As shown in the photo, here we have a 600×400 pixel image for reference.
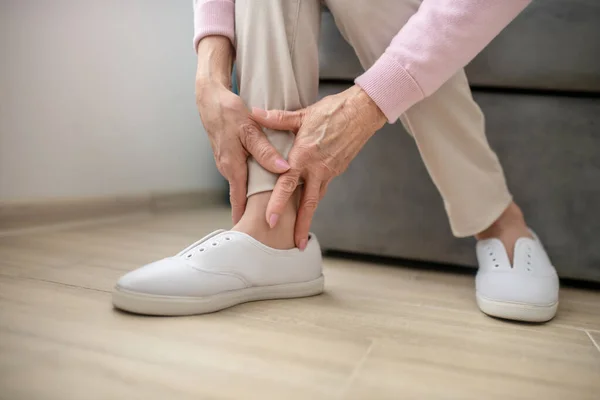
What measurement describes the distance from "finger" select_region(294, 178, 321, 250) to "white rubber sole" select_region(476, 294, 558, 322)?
26cm

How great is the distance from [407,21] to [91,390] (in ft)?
1.78

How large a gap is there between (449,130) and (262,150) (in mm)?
274

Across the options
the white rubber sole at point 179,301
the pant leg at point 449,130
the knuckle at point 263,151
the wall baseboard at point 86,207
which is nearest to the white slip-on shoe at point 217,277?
the white rubber sole at point 179,301

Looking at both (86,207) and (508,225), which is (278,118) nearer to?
(508,225)

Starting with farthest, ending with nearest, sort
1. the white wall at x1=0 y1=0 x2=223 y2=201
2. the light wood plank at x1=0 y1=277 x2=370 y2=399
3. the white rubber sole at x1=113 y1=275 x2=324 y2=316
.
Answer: the white wall at x1=0 y1=0 x2=223 y2=201 < the white rubber sole at x1=113 y1=275 x2=324 y2=316 < the light wood plank at x1=0 y1=277 x2=370 y2=399

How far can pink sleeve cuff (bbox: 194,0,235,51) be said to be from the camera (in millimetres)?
647

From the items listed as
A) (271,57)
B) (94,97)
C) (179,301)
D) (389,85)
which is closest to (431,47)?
(389,85)

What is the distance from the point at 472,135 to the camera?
2.26 feet

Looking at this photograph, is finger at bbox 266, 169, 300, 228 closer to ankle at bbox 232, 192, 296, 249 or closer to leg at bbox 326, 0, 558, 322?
ankle at bbox 232, 192, 296, 249

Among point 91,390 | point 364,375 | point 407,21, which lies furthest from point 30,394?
point 407,21

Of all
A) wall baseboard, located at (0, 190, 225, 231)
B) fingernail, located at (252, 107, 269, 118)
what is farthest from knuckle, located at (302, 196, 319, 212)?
wall baseboard, located at (0, 190, 225, 231)

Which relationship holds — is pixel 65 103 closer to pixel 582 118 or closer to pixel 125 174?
pixel 125 174

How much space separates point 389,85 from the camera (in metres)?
0.58

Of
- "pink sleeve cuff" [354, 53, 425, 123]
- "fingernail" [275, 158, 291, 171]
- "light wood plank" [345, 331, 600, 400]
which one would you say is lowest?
"light wood plank" [345, 331, 600, 400]
